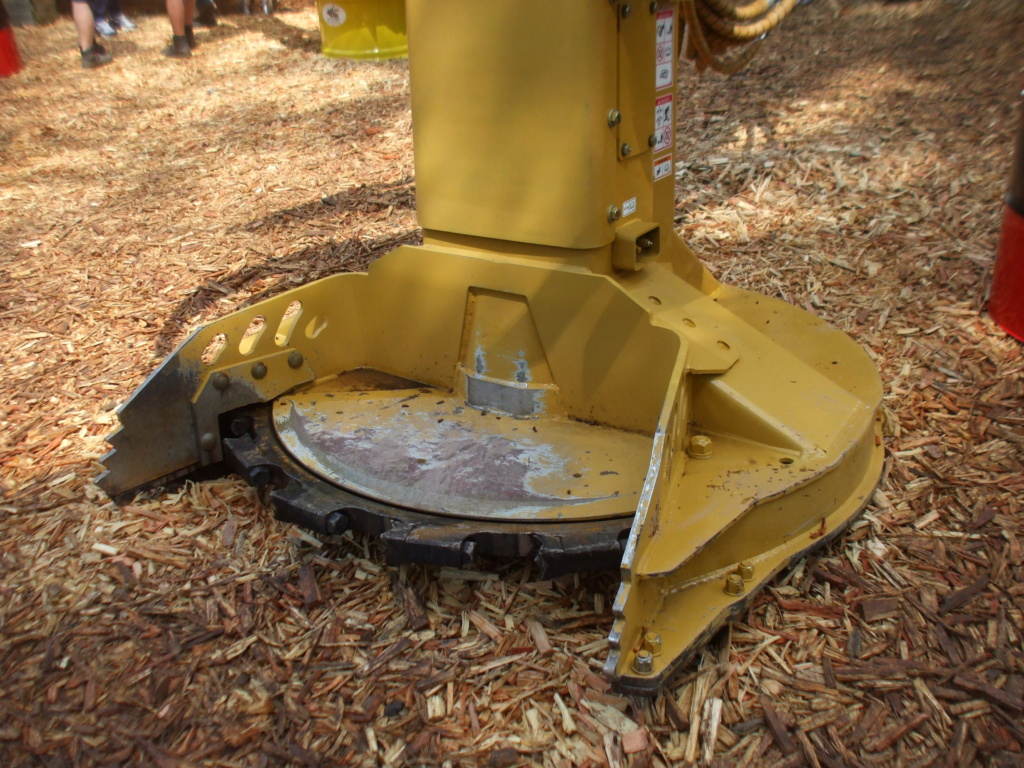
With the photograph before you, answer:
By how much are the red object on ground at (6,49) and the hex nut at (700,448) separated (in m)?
8.20

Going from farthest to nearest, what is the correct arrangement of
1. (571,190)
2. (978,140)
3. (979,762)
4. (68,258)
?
1. (978,140)
2. (68,258)
3. (571,190)
4. (979,762)

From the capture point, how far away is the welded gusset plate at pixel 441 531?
2.14m

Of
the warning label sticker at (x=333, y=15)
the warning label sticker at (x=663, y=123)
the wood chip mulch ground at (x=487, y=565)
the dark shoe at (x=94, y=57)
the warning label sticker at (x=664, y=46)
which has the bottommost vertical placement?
the wood chip mulch ground at (x=487, y=565)

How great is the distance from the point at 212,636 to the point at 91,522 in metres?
0.72

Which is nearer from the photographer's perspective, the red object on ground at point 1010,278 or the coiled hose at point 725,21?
the coiled hose at point 725,21

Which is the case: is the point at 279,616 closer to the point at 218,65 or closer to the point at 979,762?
the point at 979,762

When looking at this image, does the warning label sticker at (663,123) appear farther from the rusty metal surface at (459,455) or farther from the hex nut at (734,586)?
the hex nut at (734,586)

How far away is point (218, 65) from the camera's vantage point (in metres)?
8.04

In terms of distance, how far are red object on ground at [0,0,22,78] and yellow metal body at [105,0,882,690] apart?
7.08 m

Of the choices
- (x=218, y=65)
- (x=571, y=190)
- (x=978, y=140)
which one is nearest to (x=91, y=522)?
(x=571, y=190)

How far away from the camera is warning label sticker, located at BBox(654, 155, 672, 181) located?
2.73 metres

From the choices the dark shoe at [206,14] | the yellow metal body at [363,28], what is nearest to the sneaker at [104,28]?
the dark shoe at [206,14]

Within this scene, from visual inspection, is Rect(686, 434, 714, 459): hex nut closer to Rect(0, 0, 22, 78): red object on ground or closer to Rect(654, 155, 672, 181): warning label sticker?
Rect(654, 155, 672, 181): warning label sticker

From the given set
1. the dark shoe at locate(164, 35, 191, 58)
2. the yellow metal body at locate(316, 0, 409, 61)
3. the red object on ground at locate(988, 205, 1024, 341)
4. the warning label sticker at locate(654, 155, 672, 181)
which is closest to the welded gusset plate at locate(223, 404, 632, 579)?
the warning label sticker at locate(654, 155, 672, 181)
